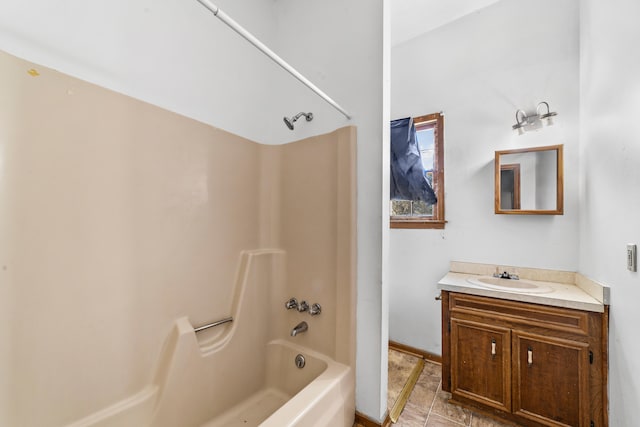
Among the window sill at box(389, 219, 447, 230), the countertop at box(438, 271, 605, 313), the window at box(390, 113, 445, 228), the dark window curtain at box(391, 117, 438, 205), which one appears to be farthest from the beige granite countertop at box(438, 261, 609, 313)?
the dark window curtain at box(391, 117, 438, 205)

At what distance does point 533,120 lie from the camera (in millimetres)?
1857

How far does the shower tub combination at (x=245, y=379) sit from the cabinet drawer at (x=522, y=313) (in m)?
0.92

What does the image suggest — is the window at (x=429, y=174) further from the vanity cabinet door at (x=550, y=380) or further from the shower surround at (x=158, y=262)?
the shower surround at (x=158, y=262)

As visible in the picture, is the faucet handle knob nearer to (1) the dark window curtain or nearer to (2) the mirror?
(1) the dark window curtain

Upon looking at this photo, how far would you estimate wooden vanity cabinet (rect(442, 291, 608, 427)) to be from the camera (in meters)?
1.37

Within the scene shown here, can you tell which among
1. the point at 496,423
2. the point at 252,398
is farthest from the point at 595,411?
the point at 252,398

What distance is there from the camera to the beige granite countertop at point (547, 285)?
1.40 meters

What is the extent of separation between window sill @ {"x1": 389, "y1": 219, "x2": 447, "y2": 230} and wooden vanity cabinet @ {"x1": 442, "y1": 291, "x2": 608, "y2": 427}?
713 mm

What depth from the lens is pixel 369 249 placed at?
1.44 metres

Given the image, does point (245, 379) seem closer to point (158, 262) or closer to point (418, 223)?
point (158, 262)

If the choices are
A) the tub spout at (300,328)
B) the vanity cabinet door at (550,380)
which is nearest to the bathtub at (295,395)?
the tub spout at (300,328)

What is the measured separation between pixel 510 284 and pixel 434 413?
3.54 ft

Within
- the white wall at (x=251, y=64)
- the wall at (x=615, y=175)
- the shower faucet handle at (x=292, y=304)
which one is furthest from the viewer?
the shower faucet handle at (x=292, y=304)

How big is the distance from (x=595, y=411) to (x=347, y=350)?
1.38 m
